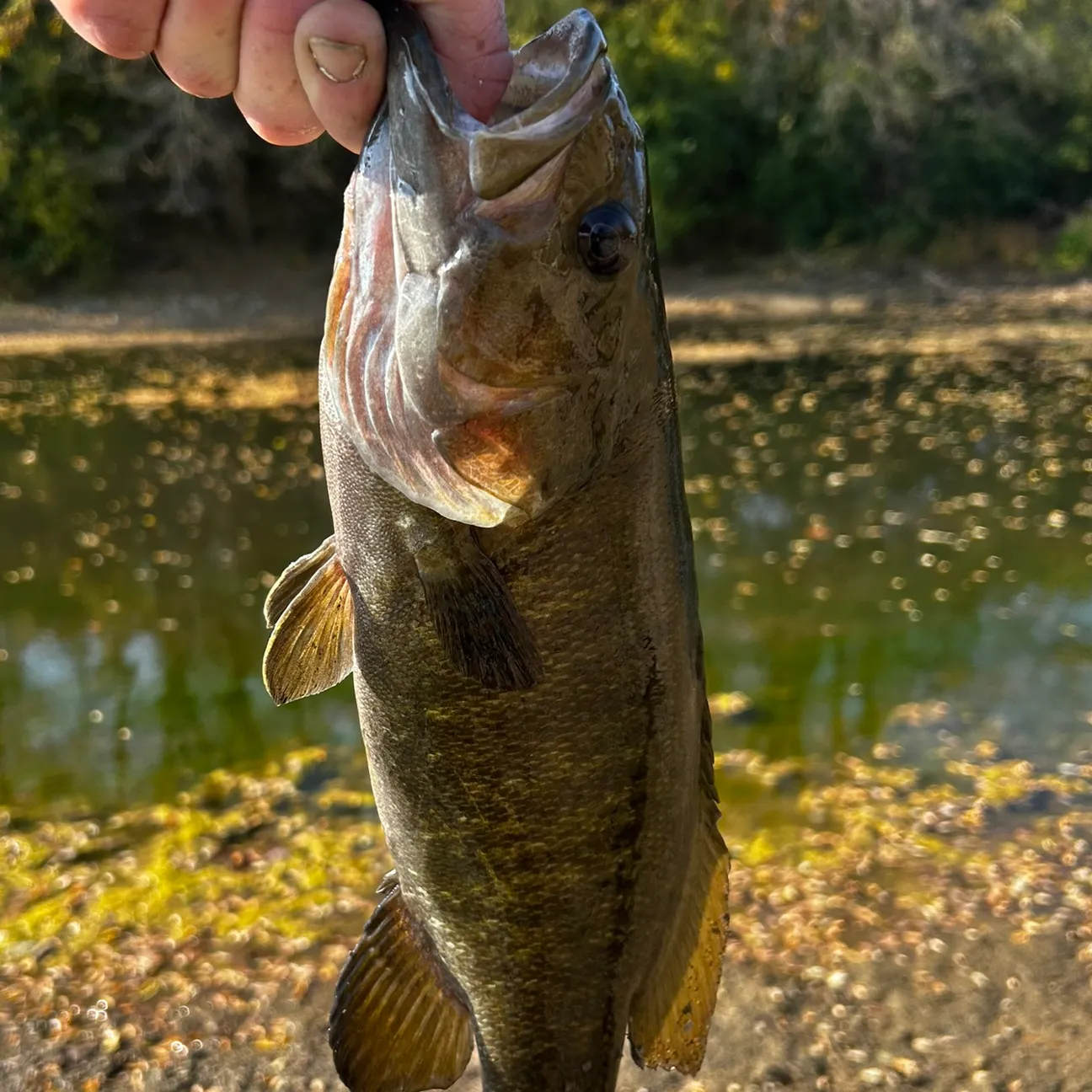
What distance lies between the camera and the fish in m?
1.56

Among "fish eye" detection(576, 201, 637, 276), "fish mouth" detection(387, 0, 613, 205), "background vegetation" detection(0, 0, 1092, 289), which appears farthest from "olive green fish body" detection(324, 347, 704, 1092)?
"background vegetation" detection(0, 0, 1092, 289)

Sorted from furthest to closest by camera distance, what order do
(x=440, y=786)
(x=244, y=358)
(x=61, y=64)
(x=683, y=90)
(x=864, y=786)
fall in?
(x=683, y=90) → (x=61, y=64) → (x=244, y=358) → (x=864, y=786) → (x=440, y=786)

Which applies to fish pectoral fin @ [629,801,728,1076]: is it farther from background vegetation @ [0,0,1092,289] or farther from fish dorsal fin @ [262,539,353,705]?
background vegetation @ [0,0,1092,289]

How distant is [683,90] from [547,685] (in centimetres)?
2399

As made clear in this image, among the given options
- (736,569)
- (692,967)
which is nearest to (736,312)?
Answer: (736,569)

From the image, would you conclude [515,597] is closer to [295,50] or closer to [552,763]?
[552,763]

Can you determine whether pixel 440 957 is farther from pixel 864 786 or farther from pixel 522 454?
pixel 864 786

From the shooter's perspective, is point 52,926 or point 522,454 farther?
point 52,926

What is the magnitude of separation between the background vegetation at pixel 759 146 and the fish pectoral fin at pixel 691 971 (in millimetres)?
20105

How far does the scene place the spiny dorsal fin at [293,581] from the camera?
1.96m

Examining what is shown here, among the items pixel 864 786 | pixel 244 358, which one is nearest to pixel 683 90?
pixel 244 358

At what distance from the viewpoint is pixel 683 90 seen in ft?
76.7

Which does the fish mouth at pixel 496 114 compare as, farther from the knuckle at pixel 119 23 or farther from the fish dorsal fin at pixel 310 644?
the fish dorsal fin at pixel 310 644

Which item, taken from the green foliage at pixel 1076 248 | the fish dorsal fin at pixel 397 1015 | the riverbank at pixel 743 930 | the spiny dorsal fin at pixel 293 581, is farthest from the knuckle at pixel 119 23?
the green foliage at pixel 1076 248
